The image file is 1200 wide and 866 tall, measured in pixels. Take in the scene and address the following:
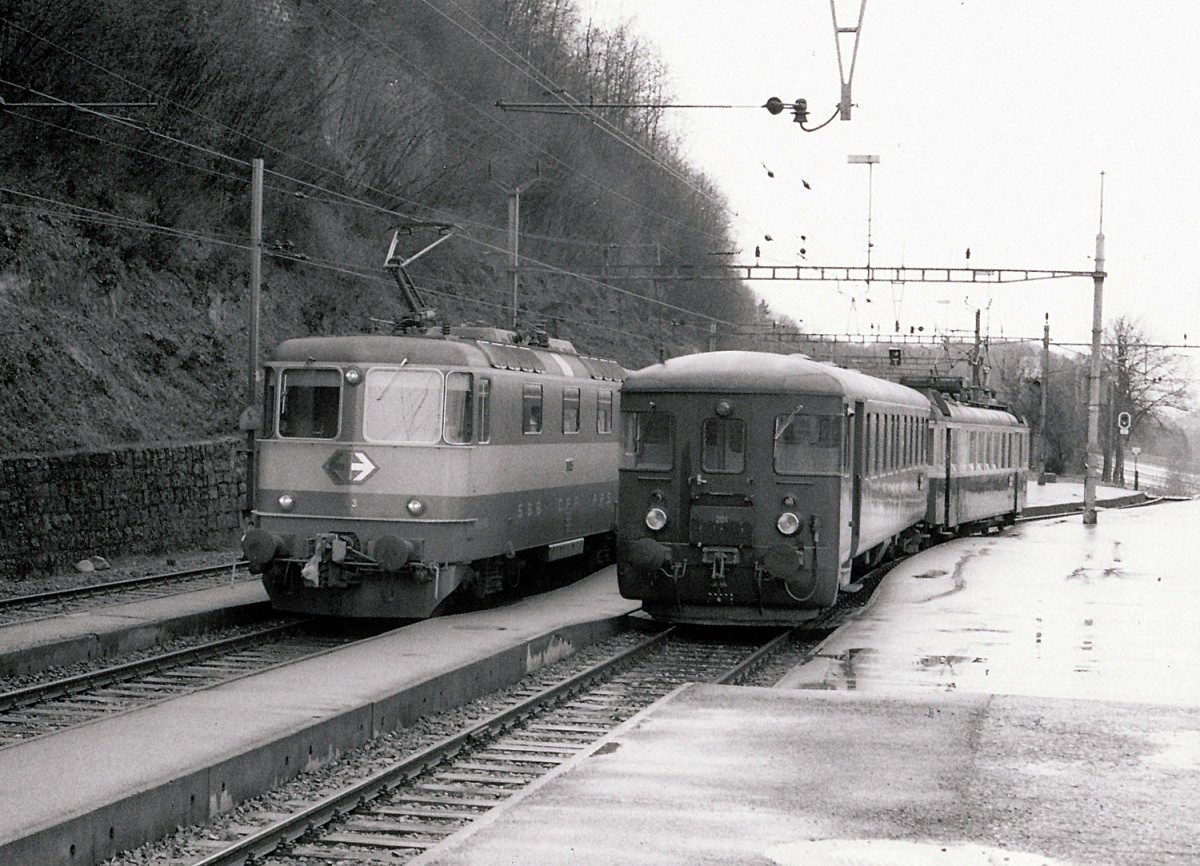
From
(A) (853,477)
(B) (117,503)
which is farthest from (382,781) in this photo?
(B) (117,503)

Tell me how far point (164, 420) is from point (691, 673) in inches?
654

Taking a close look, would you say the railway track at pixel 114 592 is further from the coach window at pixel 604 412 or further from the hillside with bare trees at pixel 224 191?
the coach window at pixel 604 412

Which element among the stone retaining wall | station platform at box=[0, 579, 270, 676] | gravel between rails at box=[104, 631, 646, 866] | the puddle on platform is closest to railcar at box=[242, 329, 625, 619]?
station platform at box=[0, 579, 270, 676]

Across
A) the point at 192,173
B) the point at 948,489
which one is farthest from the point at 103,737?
the point at 192,173

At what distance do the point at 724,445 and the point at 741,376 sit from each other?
779 mm

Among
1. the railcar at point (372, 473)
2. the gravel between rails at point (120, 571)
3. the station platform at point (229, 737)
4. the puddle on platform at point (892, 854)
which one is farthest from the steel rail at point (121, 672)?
the puddle on platform at point (892, 854)

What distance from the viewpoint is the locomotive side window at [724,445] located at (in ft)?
56.4

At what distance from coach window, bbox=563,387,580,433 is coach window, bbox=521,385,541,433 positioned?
1.35 m

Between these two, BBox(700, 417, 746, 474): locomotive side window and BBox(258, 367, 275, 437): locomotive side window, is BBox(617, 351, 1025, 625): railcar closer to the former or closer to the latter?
BBox(700, 417, 746, 474): locomotive side window

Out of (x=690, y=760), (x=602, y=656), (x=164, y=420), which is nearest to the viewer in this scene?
(x=690, y=760)

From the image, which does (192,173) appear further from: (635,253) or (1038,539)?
(635,253)

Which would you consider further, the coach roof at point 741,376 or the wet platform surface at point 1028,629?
the coach roof at point 741,376

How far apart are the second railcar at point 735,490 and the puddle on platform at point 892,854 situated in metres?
8.49

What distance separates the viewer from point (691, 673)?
51.4 ft
